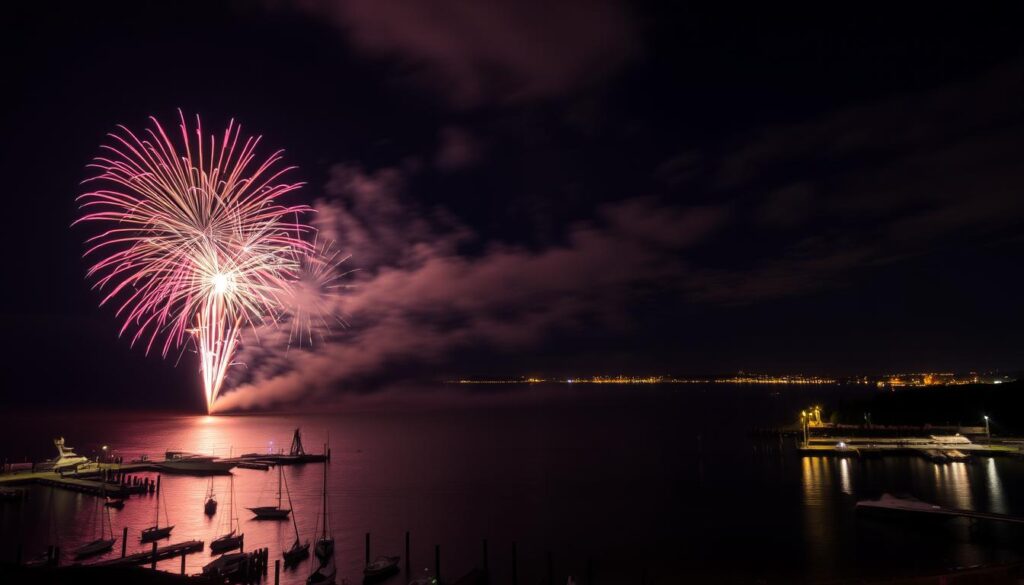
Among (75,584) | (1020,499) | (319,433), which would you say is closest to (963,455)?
(1020,499)

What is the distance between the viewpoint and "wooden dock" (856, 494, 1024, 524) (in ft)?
113

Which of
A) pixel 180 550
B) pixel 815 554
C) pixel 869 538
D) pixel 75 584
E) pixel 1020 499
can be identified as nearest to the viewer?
pixel 75 584

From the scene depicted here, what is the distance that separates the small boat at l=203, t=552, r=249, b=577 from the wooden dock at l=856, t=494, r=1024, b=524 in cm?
3816

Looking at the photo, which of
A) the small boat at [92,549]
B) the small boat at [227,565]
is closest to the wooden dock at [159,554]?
the small boat at [92,549]

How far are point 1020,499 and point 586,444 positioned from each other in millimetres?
54428

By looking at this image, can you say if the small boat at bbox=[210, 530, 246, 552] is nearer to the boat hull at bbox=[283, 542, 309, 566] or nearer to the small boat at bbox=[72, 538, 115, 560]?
the boat hull at bbox=[283, 542, 309, 566]

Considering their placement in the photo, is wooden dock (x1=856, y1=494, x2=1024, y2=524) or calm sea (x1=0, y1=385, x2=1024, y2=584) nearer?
calm sea (x1=0, y1=385, x2=1024, y2=584)

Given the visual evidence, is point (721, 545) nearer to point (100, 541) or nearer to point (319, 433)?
point (100, 541)

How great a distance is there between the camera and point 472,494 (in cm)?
5459

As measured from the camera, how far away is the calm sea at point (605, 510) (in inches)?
1302

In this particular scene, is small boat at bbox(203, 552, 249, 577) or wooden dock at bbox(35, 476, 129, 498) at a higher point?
wooden dock at bbox(35, 476, 129, 498)

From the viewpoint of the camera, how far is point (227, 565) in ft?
90.7

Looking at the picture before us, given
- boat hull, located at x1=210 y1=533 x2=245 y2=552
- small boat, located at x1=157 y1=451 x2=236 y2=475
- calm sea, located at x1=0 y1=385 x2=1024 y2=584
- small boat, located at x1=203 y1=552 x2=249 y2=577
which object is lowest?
calm sea, located at x1=0 y1=385 x2=1024 y2=584

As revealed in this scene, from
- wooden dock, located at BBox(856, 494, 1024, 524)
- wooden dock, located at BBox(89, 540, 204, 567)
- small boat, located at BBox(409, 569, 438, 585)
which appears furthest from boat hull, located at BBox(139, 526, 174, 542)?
wooden dock, located at BBox(856, 494, 1024, 524)
